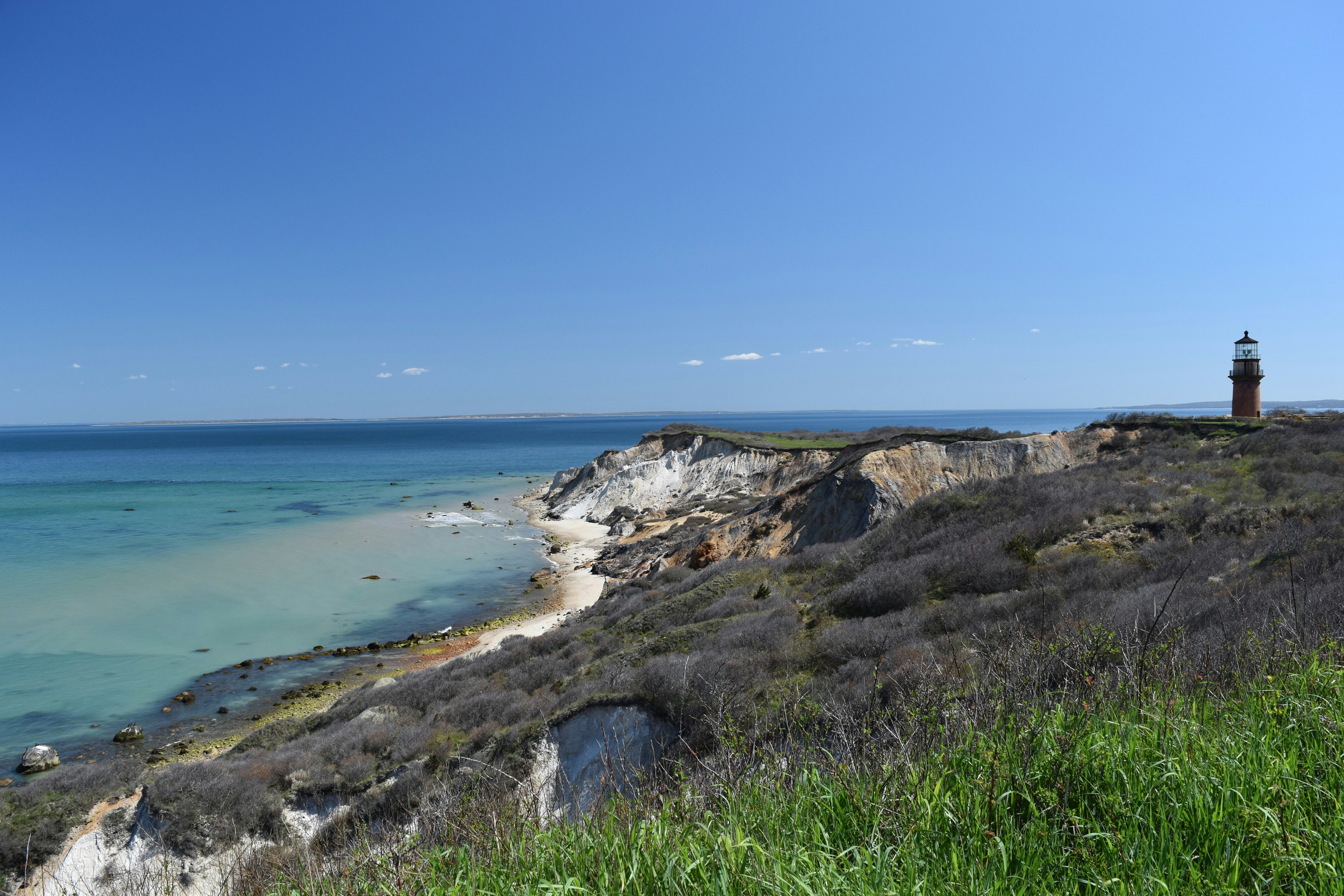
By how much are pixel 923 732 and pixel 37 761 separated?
1904 centimetres

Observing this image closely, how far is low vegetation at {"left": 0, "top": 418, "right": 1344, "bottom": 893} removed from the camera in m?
2.97

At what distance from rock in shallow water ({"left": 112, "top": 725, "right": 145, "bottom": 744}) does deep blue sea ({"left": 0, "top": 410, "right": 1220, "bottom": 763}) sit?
64 cm

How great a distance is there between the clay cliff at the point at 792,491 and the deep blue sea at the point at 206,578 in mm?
7117

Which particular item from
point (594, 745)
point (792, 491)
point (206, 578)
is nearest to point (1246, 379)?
point (792, 491)

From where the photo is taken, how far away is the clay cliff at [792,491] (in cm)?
2241

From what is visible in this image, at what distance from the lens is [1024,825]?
125 inches

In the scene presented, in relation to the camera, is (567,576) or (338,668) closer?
(338,668)

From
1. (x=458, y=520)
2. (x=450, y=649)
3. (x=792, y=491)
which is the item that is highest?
(x=792, y=491)

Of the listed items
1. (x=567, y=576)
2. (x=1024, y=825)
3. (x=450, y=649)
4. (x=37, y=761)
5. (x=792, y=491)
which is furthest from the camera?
(x=567, y=576)

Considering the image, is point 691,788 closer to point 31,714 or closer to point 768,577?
point 768,577

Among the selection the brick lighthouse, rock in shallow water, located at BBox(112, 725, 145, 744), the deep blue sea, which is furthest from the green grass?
the brick lighthouse

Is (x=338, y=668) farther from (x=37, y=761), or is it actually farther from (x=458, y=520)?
(x=458, y=520)

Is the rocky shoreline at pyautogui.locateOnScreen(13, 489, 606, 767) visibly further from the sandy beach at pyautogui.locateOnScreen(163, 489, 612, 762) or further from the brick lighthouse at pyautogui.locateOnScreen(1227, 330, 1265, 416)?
the brick lighthouse at pyautogui.locateOnScreen(1227, 330, 1265, 416)

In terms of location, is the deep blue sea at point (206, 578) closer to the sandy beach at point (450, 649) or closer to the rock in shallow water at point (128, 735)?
the rock in shallow water at point (128, 735)
